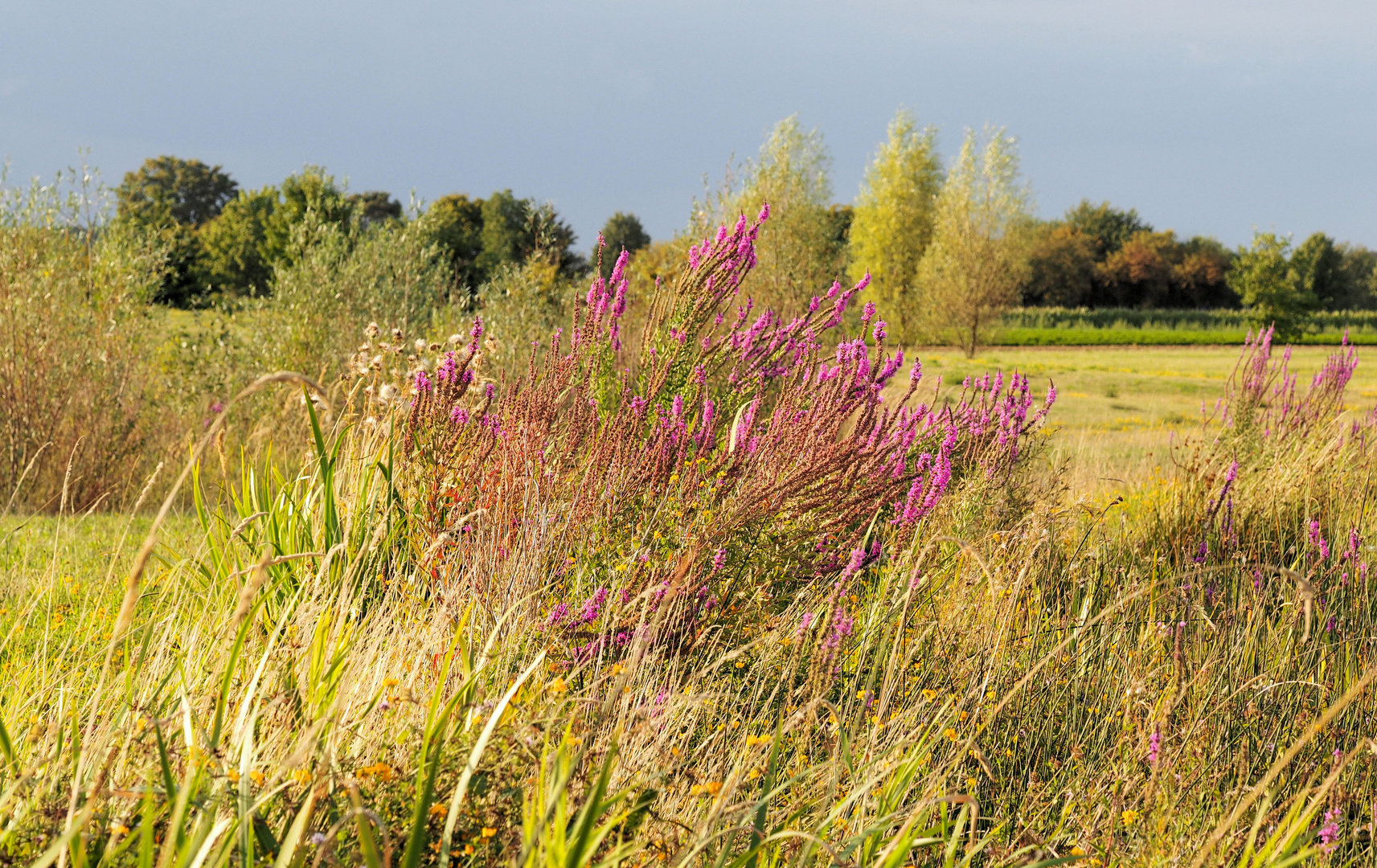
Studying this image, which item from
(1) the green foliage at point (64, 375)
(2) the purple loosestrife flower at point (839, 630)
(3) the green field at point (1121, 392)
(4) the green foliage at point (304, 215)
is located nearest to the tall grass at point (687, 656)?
(2) the purple loosestrife flower at point (839, 630)

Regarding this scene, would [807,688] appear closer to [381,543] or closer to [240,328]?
[381,543]

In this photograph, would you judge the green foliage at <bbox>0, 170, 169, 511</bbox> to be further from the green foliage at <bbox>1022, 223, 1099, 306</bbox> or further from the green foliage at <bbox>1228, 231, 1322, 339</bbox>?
the green foliage at <bbox>1022, 223, 1099, 306</bbox>

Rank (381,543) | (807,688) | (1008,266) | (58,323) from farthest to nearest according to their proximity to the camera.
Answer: (1008,266), (58,323), (381,543), (807,688)

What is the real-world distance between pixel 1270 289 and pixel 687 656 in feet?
124

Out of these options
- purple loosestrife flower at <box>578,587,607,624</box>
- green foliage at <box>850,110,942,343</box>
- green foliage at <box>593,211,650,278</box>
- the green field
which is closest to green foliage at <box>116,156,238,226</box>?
green foliage at <box>593,211,650,278</box>

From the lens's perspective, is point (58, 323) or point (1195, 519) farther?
point (58, 323)

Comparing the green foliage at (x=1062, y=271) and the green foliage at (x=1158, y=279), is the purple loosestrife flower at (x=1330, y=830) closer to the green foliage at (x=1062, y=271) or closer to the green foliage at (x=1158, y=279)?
the green foliage at (x=1062, y=271)

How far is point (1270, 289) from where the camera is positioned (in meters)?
33.6

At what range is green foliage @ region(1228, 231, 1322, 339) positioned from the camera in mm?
33688

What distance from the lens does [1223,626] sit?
12.2ft

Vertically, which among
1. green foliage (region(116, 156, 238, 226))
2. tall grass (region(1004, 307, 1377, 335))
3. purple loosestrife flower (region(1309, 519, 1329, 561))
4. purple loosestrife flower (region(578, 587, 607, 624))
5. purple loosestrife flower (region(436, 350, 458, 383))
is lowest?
purple loosestrife flower (region(1309, 519, 1329, 561))

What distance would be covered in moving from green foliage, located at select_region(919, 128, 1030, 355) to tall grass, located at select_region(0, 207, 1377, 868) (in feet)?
85.7

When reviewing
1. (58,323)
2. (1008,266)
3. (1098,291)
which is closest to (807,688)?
(58,323)

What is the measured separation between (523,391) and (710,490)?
2.93 ft
